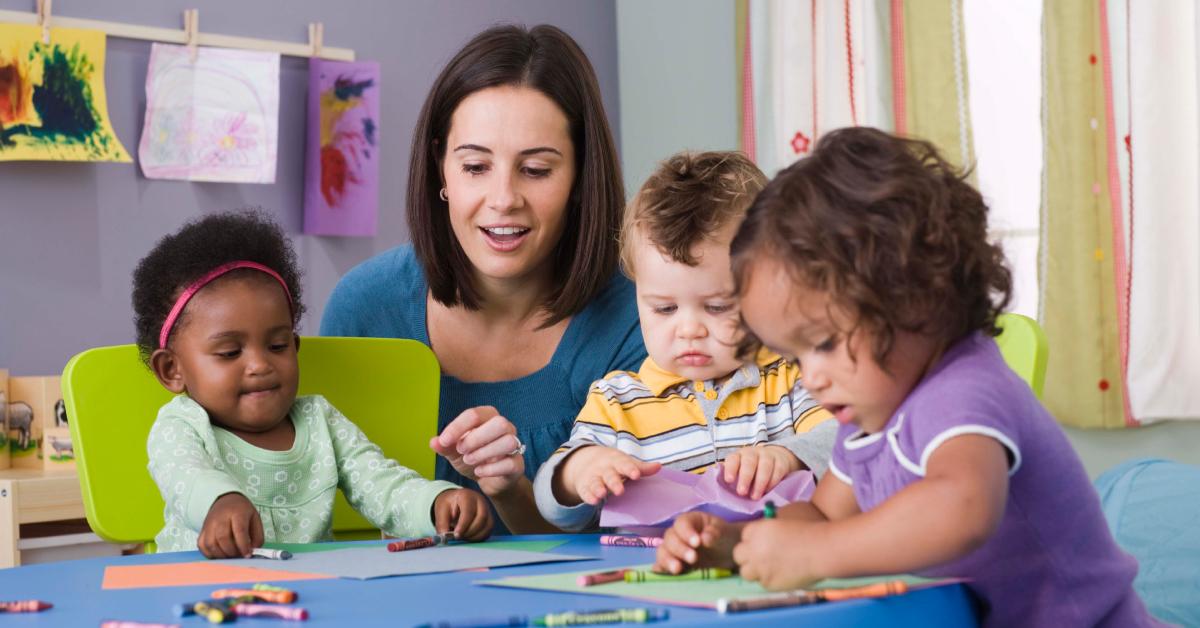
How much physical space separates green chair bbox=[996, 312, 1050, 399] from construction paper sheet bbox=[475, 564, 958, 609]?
21.1 inches

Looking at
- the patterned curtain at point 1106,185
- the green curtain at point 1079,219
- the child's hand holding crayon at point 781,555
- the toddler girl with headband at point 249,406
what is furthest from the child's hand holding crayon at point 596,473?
the green curtain at point 1079,219

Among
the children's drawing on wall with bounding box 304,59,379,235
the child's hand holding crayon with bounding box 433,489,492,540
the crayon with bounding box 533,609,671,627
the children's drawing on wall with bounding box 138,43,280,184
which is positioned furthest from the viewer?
the children's drawing on wall with bounding box 304,59,379,235

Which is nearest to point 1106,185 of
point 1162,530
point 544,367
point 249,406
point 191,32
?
point 1162,530

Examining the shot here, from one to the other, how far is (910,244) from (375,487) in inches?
30.3

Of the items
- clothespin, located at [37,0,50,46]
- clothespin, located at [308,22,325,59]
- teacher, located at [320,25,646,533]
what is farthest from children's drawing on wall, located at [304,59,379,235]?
teacher, located at [320,25,646,533]

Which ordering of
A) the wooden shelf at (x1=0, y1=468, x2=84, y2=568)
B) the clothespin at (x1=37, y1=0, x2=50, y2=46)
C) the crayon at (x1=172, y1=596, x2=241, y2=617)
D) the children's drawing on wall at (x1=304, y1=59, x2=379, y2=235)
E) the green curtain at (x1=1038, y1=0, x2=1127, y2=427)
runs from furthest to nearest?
the children's drawing on wall at (x1=304, y1=59, x2=379, y2=235) < the clothespin at (x1=37, y1=0, x2=50, y2=46) < the green curtain at (x1=1038, y1=0, x2=1127, y2=427) < the wooden shelf at (x1=0, y1=468, x2=84, y2=568) < the crayon at (x1=172, y1=596, x2=241, y2=617)

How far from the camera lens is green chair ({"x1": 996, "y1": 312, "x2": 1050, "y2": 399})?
1.28 m

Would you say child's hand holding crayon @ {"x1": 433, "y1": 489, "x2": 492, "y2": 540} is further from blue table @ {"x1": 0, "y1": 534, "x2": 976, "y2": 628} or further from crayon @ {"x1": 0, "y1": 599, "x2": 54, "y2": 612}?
crayon @ {"x1": 0, "y1": 599, "x2": 54, "y2": 612}

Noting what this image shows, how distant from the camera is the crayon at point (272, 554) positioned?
3.45 ft

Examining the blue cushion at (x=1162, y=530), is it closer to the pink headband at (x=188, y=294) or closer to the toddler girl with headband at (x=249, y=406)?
the toddler girl with headband at (x=249, y=406)

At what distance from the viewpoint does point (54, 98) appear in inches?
111

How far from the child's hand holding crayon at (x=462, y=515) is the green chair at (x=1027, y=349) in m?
0.54

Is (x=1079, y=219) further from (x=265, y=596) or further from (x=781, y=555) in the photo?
(x=265, y=596)

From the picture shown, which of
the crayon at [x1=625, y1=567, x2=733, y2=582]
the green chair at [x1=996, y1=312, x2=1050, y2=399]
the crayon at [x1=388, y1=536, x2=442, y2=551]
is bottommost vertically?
the crayon at [x1=388, y1=536, x2=442, y2=551]
